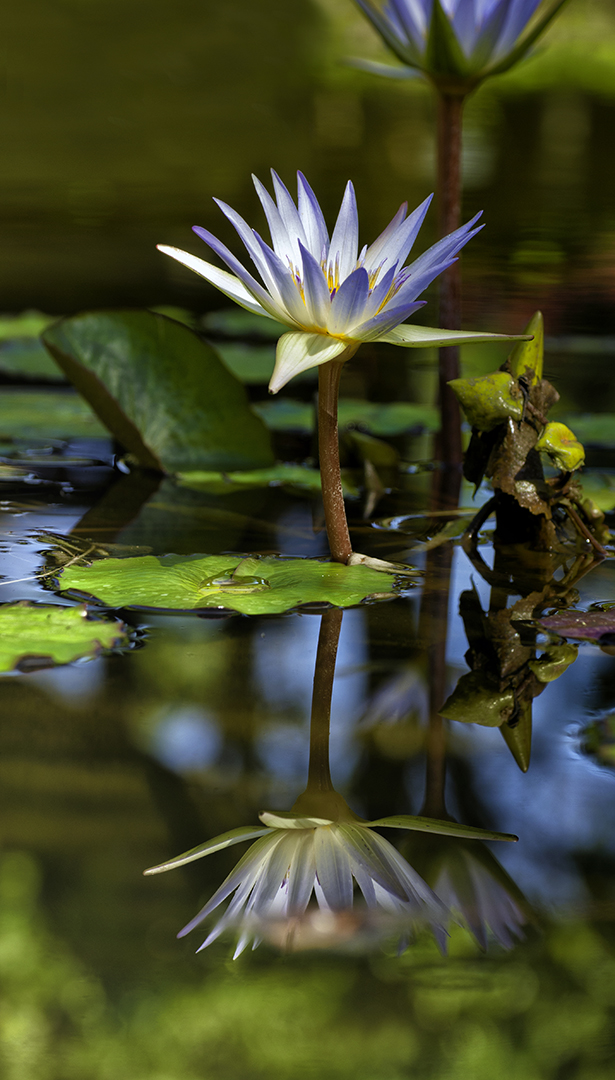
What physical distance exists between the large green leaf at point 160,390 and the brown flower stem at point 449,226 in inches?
9.2

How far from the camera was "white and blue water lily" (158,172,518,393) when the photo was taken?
0.56m

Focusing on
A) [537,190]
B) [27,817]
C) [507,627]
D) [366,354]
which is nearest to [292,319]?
[507,627]

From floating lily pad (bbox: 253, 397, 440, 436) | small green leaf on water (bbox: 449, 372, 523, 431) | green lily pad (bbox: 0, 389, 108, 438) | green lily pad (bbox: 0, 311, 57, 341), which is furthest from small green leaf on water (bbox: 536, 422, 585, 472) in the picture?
green lily pad (bbox: 0, 311, 57, 341)

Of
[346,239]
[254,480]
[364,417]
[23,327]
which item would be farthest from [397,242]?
[23,327]

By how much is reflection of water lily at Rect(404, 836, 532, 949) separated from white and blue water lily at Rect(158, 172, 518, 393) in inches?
11.4

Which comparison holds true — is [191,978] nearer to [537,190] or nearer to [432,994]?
[432,994]

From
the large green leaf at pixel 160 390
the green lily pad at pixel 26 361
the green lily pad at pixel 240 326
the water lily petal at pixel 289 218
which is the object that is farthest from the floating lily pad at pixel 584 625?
the green lily pad at pixel 240 326

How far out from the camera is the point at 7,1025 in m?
0.27

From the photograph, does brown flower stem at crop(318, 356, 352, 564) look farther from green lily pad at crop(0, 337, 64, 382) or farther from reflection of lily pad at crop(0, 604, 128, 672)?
green lily pad at crop(0, 337, 64, 382)

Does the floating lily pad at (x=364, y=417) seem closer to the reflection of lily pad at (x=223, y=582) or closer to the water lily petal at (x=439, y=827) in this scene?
the reflection of lily pad at (x=223, y=582)

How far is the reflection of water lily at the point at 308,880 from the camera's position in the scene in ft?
1.04

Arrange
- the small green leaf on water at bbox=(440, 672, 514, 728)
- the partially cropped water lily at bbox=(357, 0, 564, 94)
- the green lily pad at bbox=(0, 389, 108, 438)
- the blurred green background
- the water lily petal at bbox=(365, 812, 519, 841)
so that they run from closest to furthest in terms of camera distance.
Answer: the water lily petal at bbox=(365, 812, 519, 841) < the small green leaf on water at bbox=(440, 672, 514, 728) < the partially cropped water lily at bbox=(357, 0, 564, 94) < the green lily pad at bbox=(0, 389, 108, 438) < the blurred green background

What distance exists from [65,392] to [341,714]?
116cm

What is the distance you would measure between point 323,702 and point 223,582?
159mm
